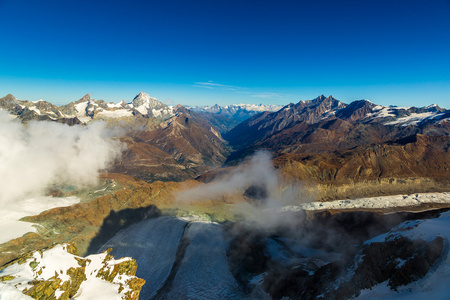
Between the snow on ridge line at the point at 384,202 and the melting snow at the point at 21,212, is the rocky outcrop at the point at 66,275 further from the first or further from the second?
the snow on ridge line at the point at 384,202

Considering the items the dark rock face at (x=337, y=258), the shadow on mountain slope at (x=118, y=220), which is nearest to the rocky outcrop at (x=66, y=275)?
the dark rock face at (x=337, y=258)

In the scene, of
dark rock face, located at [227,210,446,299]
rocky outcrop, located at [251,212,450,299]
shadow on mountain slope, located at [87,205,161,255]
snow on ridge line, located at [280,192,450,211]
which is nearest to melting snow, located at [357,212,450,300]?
rocky outcrop, located at [251,212,450,299]

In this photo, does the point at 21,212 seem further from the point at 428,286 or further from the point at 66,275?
the point at 428,286

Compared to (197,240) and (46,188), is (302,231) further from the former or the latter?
(46,188)

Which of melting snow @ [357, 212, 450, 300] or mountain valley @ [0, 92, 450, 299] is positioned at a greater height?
melting snow @ [357, 212, 450, 300]

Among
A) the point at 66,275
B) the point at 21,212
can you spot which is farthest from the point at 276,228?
the point at 21,212

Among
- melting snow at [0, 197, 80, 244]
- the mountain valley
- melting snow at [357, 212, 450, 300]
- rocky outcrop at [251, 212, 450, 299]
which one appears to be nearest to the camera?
melting snow at [357, 212, 450, 300]

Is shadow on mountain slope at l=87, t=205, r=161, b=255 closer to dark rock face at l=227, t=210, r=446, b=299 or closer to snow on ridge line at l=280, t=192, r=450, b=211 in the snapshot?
dark rock face at l=227, t=210, r=446, b=299
